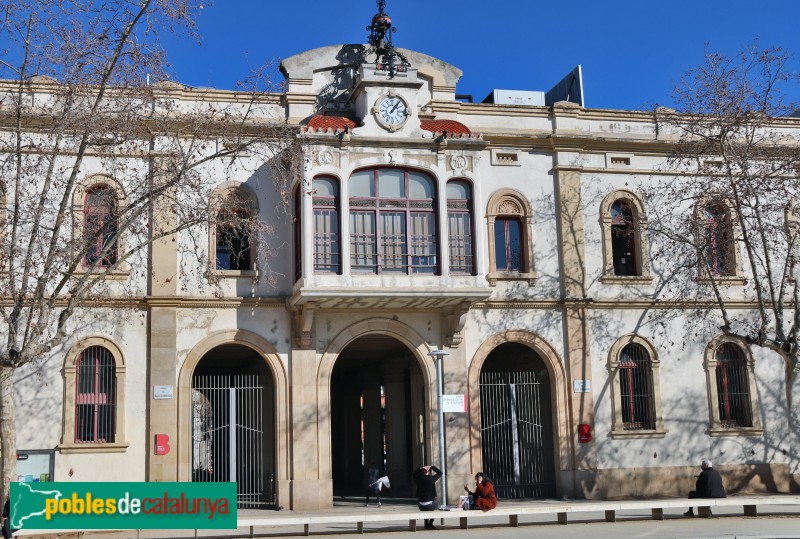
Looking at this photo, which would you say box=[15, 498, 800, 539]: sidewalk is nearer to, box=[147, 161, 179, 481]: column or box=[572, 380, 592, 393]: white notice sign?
box=[147, 161, 179, 481]: column

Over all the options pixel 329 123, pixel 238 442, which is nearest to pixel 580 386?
pixel 238 442

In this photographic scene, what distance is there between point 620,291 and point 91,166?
13.7 metres

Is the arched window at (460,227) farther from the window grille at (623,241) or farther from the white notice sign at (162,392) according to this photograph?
the white notice sign at (162,392)

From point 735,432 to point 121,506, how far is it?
54.6 feet

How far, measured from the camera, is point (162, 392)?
22.9 meters

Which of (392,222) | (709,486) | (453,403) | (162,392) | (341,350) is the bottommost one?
(709,486)

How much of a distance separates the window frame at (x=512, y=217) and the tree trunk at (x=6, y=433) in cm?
1208

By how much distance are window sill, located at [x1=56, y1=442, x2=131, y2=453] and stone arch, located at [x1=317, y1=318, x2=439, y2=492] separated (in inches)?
177

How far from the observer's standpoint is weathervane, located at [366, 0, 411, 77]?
A: 2522 centimetres

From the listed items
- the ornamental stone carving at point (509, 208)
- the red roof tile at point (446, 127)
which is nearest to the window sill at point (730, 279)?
the ornamental stone carving at point (509, 208)

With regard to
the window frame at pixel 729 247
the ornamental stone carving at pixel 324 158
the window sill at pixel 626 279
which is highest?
the ornamental stone carving at pixel 324 158

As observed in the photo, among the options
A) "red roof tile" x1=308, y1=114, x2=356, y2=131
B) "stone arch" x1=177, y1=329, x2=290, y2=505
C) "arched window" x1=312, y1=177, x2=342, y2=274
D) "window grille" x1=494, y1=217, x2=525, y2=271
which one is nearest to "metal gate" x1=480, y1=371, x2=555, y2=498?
"window grille" x1=494, y1=217, x2=525, y2=271

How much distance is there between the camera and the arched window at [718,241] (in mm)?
24656

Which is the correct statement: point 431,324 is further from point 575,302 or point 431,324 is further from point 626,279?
point 626,279
